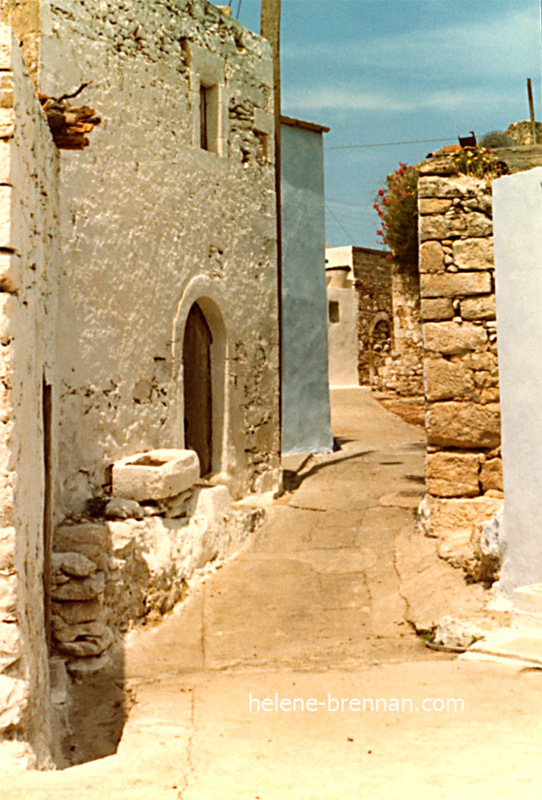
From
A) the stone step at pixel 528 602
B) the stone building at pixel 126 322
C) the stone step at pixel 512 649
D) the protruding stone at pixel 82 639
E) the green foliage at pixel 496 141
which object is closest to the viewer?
the stone building at pixel 126 322

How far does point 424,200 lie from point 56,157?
9.65 ft

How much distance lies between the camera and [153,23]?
8.53 meters

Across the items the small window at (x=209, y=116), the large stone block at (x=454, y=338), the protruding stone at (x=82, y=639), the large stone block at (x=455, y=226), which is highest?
the small window at (x=209, y=116)

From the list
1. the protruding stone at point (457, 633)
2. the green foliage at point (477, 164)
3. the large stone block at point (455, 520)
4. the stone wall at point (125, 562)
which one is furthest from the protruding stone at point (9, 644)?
the green foliage at point (477, 164)

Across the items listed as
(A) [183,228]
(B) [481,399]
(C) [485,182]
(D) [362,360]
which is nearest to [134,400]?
(A) [183,228]

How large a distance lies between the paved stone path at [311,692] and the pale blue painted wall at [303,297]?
3.77 meters

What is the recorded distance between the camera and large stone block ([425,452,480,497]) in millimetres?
7445

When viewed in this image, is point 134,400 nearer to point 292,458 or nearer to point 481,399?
point 481,399

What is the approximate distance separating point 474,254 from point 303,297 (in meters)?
6.33

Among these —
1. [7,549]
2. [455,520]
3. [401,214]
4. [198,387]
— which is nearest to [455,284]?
[455,520]

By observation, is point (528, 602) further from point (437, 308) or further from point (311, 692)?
point (437, 308)

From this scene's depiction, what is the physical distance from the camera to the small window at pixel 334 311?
2311cm

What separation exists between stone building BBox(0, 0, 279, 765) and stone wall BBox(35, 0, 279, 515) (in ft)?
0.06

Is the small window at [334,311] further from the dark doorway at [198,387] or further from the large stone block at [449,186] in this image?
the large stone block at [449,186]
